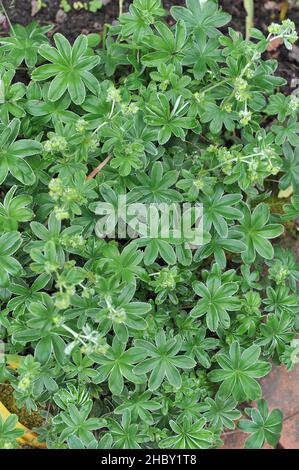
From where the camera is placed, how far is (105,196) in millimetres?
2156

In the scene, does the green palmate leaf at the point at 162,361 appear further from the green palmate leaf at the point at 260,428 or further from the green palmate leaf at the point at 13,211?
the green palmate leaf at the point at 13,211

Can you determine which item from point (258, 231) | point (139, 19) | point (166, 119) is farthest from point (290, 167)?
point (139, 19)

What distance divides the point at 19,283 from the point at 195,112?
0.89 metres

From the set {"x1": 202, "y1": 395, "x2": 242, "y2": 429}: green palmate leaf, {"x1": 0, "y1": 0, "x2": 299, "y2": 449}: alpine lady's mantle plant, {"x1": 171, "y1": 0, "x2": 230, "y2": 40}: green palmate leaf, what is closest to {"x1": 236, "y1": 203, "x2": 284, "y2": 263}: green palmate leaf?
{"x1": 0, "y1": 0, "x2": 299, "y2": 449}: alpine lady's mantle plant

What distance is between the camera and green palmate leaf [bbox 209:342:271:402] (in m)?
2.17

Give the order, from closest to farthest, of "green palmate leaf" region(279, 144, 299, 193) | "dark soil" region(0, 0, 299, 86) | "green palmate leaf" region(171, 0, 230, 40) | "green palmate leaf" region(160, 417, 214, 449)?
"green palmate leaf" region(160, 417, 214, 449)
"green palmate leaf" region(171, 0, 230, 40)
"green palmate leaf" region(279, 144, 299, 193)
"dark soil" region(0, 0, 299, 86)

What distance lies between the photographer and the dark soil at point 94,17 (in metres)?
3.08

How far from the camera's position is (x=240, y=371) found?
7.17 feet

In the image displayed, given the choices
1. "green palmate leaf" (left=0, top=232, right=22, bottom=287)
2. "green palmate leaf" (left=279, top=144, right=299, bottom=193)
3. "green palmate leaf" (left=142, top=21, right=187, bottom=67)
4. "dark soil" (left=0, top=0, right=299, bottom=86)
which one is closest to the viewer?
"green palmate leaf" (left=0, top=232, right=22, bottom=287)

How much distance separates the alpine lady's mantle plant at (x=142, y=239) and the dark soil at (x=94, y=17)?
0.72 meters

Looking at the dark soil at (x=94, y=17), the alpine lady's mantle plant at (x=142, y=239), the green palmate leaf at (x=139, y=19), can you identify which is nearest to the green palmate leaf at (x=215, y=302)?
the alpine lady's mantle plant at (x=142, y=239)

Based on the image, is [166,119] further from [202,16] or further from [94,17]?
[94,17]

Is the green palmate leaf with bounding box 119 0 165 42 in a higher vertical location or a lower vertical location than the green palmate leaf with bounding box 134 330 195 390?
higher

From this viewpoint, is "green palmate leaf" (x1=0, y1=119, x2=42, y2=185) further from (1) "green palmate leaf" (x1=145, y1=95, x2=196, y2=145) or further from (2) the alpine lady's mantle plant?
(1) "green palmate leaf" (x1=145, y1=95, x2=196, y2=145)
